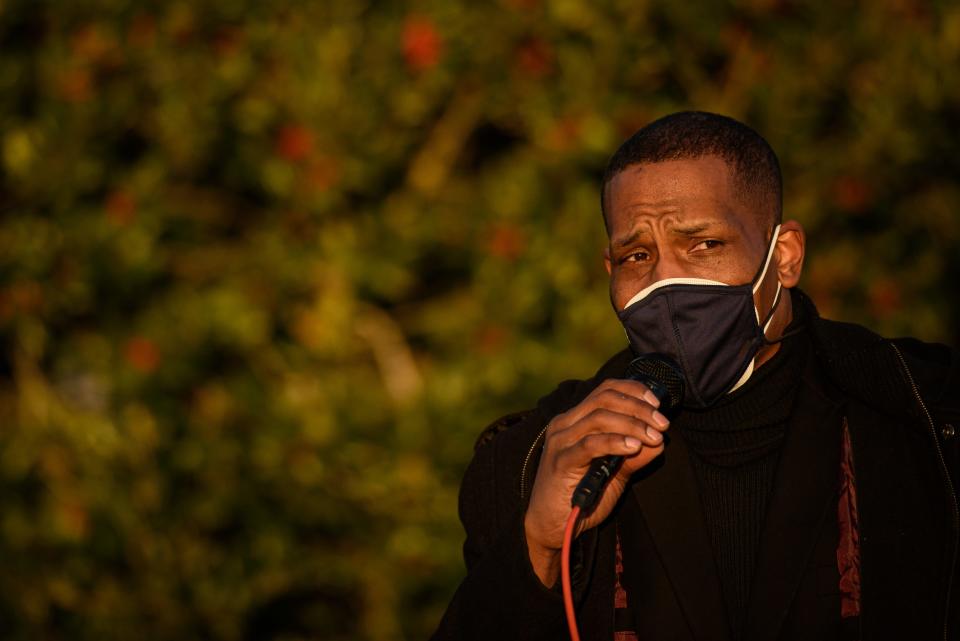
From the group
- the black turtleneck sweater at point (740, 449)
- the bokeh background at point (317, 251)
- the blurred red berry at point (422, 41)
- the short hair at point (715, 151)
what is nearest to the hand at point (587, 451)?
the black turtleneck sweater at point (740, 449)

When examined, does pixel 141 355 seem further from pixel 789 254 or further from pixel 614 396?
pixel 614 396

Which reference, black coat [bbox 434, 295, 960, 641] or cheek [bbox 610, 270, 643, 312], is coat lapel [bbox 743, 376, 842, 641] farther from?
cheek [bbox 610, 270, 643, 312]

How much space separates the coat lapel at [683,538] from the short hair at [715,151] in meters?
0.49

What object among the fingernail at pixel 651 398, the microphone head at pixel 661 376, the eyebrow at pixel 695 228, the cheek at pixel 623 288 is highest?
the eyebrow at pixel 695 228

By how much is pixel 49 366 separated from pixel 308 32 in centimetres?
158

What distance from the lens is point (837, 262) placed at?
15.1 feet

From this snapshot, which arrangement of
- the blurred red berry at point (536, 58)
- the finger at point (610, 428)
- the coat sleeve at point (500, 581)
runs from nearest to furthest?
the finger at point (610, 428) → the coat sleeve at point (500, 581) → the blurred red berry at point (536, 58)

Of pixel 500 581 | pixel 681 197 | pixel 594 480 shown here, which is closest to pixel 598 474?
pixel 594 480

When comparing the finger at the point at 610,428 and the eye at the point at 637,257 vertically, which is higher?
the eye at the point at 637,257

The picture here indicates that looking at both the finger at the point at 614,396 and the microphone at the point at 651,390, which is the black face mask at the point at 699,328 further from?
the finger at the point at 614,396

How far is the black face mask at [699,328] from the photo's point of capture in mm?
2250

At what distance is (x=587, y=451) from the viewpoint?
200 cm

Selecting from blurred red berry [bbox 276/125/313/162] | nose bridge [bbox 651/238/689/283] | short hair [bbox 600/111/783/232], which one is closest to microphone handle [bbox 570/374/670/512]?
nose bridge [bbox 651/238/689/283]

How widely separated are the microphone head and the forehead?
0.89 feet
